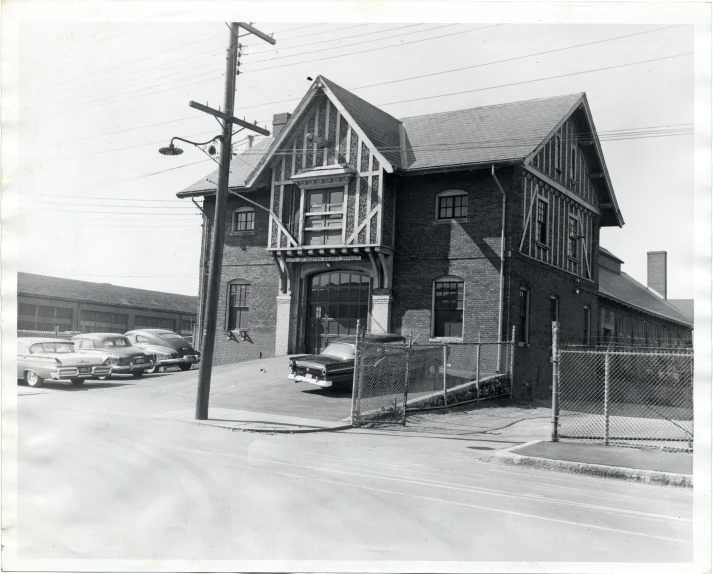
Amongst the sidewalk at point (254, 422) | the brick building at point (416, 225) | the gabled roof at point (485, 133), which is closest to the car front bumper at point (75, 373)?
the sidewalk at point (254, 422)

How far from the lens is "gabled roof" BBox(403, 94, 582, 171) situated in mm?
21453

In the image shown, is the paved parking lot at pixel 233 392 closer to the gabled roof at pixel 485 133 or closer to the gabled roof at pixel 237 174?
the gabled roof at pixel 237 174

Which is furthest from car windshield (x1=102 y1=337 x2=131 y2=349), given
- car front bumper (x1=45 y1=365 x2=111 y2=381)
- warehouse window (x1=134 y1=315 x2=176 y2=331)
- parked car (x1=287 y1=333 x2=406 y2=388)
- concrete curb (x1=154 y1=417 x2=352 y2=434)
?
warehouse window (x1=134 y1=315 x2=176 y2=331)

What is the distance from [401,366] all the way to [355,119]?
9.06m

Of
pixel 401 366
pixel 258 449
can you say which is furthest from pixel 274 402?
pixel 258 449

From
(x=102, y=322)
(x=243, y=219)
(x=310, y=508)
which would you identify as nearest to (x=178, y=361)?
(x=243, y=219)

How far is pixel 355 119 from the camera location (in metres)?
22.6

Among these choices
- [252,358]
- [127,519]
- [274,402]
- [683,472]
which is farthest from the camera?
[252,358]

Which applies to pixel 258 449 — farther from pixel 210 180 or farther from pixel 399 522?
pixel 210 180

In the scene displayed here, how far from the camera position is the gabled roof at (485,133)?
2145 cm

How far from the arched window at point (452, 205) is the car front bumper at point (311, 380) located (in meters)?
7.53

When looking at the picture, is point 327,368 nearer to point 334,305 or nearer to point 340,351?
point 340,351

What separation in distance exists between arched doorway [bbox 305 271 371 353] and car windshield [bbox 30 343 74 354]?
27.1 feet

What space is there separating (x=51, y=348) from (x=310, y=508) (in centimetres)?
1560
